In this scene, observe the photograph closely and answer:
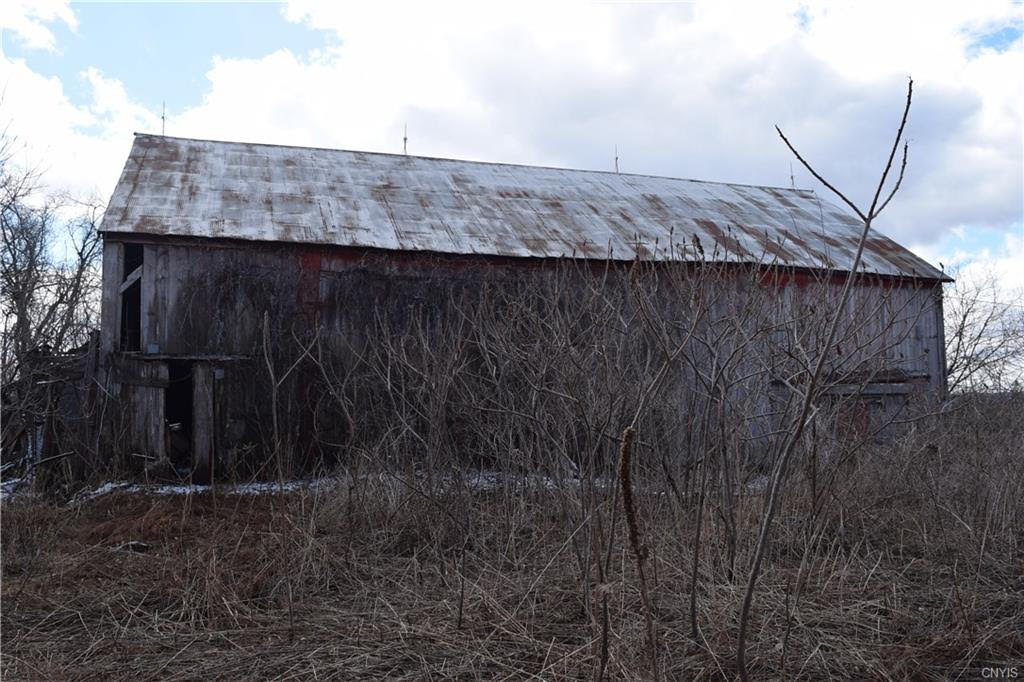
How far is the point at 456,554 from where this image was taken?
624 centimetres

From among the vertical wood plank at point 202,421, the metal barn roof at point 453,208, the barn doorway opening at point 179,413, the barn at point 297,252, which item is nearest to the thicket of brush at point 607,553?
the vertical wood plank at point 202,421

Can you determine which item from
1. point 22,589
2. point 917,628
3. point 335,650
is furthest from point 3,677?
point 917,628

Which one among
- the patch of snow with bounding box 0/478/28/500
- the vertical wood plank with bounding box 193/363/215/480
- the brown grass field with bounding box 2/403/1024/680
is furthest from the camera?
the vertical wood plank with bounding box 193/363/215/480

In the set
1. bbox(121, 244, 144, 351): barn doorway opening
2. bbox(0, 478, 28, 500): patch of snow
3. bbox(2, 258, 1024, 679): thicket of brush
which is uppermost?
bbox(121, 244, 144, 351): barn doorway opening

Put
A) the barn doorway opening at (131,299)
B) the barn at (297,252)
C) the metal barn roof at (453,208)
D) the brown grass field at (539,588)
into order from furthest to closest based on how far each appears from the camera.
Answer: the metal barn roof at (453,208) < the barn doorway opening at (131,299) < the barn at (297,252) < the brown grass field at (539,588)

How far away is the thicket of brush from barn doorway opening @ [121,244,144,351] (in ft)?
15.8

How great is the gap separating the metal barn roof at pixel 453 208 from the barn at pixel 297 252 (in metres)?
0.05

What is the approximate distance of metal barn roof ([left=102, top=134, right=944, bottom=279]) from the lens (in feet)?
42.1

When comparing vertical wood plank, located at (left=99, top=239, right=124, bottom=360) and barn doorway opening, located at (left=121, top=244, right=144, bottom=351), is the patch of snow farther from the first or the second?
barn doorway opening, located at (left=121, top=244, right=144, bottom=351)

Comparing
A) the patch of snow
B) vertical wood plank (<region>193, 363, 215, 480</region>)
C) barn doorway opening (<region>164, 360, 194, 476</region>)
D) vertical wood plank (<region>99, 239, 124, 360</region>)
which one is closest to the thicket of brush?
the patch of snow

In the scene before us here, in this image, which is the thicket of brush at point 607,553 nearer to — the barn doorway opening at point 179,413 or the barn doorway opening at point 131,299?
the barn doorway opening at point 179,413

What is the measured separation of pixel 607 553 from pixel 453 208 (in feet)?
37.5

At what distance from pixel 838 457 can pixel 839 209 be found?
15.0 m

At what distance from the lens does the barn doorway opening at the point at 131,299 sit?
1198 centimetres
